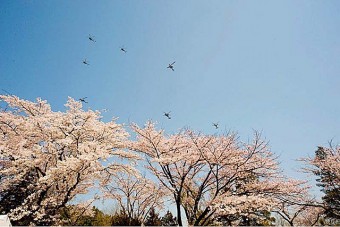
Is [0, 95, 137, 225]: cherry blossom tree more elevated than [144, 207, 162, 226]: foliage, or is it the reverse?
[0, 95, 137, 225]: cherry blossom tree

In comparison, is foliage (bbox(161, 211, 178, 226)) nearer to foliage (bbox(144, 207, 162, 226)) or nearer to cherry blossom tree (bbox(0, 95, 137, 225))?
foliage (bbox(144, 207, 162, 226))

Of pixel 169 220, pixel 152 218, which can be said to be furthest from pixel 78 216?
pixel 169 220

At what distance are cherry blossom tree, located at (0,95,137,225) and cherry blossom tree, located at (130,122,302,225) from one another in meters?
1.41

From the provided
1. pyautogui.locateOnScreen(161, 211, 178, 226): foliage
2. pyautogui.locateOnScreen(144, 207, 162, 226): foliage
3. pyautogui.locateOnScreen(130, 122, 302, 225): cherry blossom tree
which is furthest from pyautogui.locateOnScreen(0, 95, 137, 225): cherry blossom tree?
pyautogui.locateOnScreen(161, 211, 178, 226): foliage

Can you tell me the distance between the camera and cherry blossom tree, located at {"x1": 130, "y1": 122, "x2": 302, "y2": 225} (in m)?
11.6

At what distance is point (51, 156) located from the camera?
11.2 m

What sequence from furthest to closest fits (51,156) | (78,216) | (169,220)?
(169,220) < (78,216) < (51,156)

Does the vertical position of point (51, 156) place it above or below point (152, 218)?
above

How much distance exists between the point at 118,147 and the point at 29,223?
4.60 m

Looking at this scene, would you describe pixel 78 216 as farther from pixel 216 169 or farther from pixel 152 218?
pixel 216 169

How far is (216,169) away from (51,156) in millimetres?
6852

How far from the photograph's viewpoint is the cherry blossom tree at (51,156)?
33.9 feet

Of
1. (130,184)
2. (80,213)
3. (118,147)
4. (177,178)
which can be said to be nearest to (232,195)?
(177,178)

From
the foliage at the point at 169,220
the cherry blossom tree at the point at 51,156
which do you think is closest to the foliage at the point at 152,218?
the foliage at the point at 169,220
